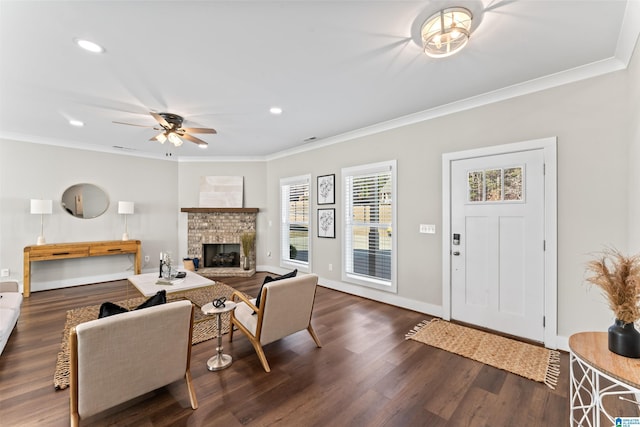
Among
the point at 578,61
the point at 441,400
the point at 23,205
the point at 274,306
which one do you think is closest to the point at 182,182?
the point at 23,205

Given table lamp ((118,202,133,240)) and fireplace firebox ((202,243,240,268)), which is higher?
table lamp ((118,202,133,240))

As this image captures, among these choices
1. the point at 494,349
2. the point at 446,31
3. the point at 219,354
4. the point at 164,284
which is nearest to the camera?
the point at 446,31

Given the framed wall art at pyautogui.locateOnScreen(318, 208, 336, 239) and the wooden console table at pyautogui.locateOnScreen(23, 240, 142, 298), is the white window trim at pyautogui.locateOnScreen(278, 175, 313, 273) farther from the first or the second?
the wooden console table at pyautogui.locateOnScreen(23, 240, 142, 298)

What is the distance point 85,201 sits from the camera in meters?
5.22

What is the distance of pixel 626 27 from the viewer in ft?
6.39

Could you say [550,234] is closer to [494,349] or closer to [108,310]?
[494,349]

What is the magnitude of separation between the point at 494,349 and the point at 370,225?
7.27 feet

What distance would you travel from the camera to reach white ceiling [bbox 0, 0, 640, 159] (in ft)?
5.91

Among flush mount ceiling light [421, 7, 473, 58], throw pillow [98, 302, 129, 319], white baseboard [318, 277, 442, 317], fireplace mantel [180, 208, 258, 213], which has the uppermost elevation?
flush mount ceiling light [421, 7, 473, 58]

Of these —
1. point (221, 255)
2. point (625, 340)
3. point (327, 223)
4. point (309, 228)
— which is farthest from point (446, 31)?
point (221, 255)

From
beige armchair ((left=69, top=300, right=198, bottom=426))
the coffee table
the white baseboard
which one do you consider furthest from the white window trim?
beige armchair ((left=69, top=300, right=198, bottom=426))

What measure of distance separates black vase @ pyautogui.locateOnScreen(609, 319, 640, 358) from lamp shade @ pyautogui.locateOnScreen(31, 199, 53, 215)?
6.85 metres

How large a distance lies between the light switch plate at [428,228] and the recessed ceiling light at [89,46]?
3789mm

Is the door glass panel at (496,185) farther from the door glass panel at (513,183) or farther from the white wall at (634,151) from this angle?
the white wall at (634,151)
